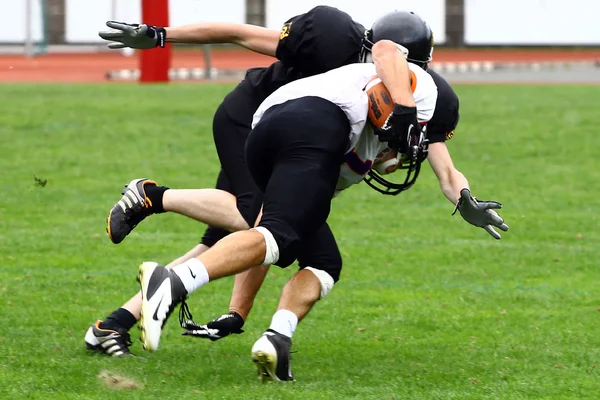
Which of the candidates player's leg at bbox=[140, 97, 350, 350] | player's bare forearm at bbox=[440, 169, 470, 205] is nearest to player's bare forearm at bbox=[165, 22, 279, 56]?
player's leg at bbox=[140, 97, 350, 350]

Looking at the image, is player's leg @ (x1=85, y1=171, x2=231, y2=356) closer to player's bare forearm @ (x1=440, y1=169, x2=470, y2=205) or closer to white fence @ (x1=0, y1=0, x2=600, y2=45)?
player's bare forearm @ (x1=440, y1=169, x2=470, y2=205)

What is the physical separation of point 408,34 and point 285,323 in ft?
4.37

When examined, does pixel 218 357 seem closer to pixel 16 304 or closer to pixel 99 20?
pixel 16 304

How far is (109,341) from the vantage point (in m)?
5.36

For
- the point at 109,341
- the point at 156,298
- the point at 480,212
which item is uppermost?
the point at 480,212

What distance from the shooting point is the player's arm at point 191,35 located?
17.6 feet

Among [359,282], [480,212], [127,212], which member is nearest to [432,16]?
[359,282]

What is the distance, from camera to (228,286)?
23.2 feet

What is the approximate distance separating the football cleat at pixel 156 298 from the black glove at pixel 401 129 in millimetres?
1033

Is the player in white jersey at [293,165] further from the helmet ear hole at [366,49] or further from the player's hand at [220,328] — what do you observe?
the player's hand at [220,328]

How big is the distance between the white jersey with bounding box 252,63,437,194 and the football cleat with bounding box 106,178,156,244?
28.9 inches

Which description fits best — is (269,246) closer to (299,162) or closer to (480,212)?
(299,162)

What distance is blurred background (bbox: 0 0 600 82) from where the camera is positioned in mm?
33500

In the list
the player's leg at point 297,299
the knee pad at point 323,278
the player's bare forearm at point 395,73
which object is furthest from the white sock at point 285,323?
the player's bare forearm at point 395,73
